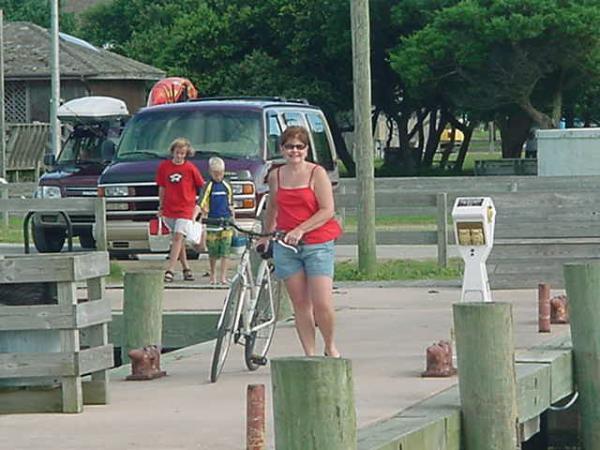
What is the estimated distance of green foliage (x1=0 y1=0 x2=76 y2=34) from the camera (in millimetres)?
87500

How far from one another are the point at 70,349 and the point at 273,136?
11297 mm

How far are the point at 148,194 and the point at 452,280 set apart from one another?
4.21 m

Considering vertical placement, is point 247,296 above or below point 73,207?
below

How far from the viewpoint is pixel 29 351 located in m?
9.81

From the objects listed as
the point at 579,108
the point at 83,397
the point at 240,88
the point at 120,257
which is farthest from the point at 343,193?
the point at 579,108

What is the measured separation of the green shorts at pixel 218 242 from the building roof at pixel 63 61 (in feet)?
106

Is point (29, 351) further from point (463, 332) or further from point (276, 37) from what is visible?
point (276, 37)

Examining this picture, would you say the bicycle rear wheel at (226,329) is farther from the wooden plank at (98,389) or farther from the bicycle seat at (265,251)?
the wooden plank at (98,389)

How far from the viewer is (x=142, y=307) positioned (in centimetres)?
1262

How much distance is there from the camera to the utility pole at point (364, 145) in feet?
64.6

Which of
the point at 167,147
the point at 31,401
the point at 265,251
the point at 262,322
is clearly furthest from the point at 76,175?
the point at 31,401

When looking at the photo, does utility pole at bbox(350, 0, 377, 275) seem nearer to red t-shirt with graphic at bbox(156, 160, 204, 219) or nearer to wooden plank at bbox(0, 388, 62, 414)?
red t-shirt with graphic at bbox(156, 160, 204, 219)

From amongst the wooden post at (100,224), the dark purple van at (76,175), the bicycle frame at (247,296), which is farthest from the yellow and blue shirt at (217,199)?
the bicycle frame at (247,296)

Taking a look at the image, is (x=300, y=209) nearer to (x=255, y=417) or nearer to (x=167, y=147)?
(x=255, y=417)
